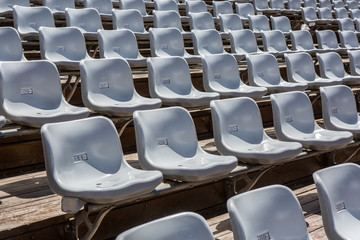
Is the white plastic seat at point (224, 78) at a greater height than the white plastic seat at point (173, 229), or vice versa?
the white plastic seat at point (173, 229)

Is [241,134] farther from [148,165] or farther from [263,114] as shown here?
[263,114]

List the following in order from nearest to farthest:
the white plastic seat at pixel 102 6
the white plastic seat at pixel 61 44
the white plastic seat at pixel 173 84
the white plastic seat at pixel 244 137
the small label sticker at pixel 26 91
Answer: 1. the white plastic seat at pixel 244 137
2. the small label sticker at pixel 26 91
3. the white plastic seat at pixel 173 84
4. the white plastic seat at pixel 61 44
5. the white plastic seat at pixel 102 6

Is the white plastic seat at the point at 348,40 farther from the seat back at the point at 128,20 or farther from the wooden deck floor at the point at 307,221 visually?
the wooden deck floor at the point at 307,221

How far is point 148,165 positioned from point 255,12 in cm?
478

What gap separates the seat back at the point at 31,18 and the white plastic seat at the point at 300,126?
6.18 ft

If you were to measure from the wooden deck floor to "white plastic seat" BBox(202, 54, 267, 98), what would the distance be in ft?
2.73

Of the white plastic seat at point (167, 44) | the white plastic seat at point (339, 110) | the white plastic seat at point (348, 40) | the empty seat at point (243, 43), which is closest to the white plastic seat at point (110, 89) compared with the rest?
the white plastic seat at point (167, 44)

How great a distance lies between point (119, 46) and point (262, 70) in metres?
1.05

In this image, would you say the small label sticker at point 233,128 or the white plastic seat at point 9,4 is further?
the white plastic seat at point 9,4

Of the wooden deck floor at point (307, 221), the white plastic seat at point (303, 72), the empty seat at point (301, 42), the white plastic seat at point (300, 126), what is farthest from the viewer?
the empty seat at point (301, 42)

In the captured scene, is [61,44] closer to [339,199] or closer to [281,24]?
[339,199]

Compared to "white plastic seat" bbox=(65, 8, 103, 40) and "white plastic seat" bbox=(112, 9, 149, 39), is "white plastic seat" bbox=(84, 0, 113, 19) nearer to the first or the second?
"white plastic seat" bbox=(112, 9, 149, 39)

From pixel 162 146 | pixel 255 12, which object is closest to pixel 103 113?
pixel 162 146

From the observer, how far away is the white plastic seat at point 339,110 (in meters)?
3.05
